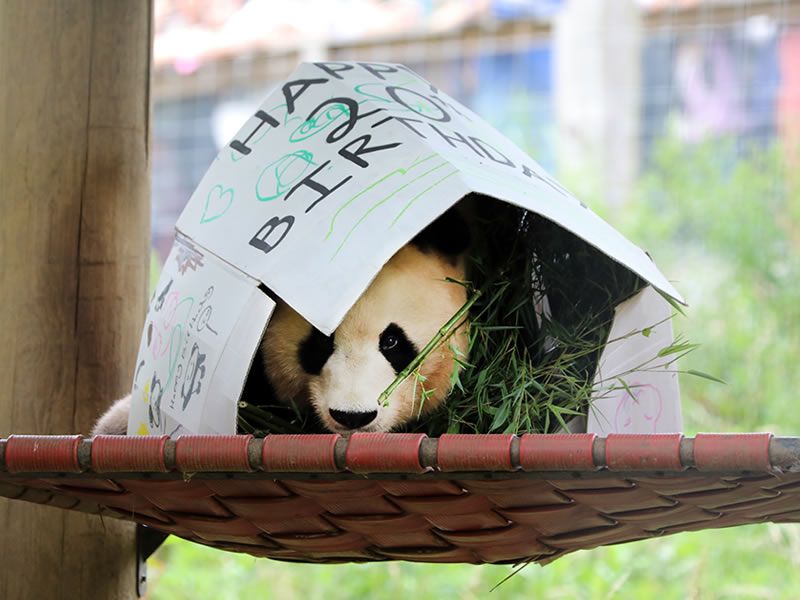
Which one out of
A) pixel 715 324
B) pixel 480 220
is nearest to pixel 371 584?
pixel 715 324

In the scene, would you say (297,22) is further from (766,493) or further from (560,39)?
(766,493)

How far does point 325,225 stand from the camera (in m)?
1.19

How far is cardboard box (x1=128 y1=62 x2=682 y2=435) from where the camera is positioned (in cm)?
116

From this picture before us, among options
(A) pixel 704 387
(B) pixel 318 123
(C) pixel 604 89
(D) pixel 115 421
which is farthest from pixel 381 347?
(C) pixel 604 89

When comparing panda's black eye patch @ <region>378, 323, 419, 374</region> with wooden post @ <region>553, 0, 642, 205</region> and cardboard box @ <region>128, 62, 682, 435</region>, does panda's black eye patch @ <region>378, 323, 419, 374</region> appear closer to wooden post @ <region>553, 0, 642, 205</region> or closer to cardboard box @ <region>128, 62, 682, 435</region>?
cardboard box @ <region>128, 62, 682, 435</region>

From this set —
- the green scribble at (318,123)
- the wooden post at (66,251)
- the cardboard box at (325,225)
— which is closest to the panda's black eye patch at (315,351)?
the cardboard box at (325,225)

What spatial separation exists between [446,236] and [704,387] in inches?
98.7

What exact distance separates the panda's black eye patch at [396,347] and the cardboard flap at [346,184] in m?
0.16

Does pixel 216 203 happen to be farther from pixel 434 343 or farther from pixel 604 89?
pixel 604 89

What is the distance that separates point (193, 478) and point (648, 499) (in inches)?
16.4

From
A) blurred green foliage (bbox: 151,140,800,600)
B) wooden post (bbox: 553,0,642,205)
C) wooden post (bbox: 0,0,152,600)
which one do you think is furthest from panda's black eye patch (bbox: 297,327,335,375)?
wooden post (bbox: 553,0,642,205)

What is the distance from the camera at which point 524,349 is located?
1410 mm

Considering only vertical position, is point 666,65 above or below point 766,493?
above

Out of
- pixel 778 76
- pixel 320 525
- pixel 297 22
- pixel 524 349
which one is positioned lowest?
pixel 320 525
